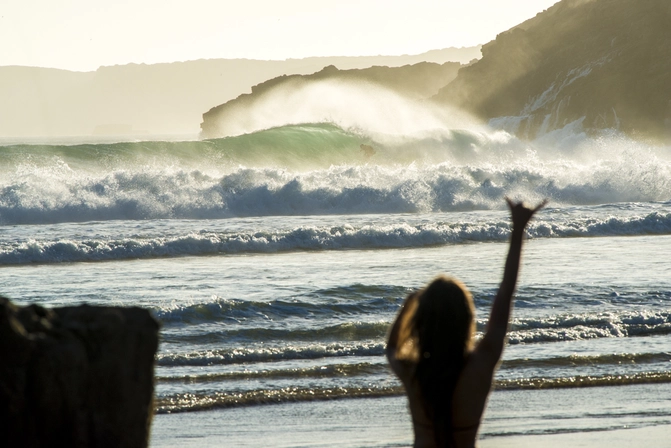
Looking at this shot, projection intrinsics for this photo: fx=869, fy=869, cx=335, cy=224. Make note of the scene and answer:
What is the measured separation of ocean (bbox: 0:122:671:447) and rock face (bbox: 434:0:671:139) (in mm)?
31838

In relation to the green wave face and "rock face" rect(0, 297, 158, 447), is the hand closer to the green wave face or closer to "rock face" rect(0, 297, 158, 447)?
"rock face" rect(0, 297, 158, 447)

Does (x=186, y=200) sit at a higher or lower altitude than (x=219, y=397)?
higher

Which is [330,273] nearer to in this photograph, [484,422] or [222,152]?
[484,422]

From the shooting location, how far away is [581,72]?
214 ft

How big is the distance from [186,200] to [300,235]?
22.8 ft

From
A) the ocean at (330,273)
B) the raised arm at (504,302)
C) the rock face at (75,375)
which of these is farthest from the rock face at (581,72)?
the rock face at (75,375)

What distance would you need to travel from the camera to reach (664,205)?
23.2 metres

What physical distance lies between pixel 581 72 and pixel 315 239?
52.7 metres

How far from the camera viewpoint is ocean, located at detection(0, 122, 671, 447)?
271 inches

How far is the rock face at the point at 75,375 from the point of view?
2.33 metres

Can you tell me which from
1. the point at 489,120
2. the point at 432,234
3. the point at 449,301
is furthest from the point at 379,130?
the point at 449,301

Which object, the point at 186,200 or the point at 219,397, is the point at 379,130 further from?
the point at 219,397

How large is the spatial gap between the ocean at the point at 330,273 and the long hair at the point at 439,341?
335 cm

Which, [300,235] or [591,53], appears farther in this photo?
[591,53]
